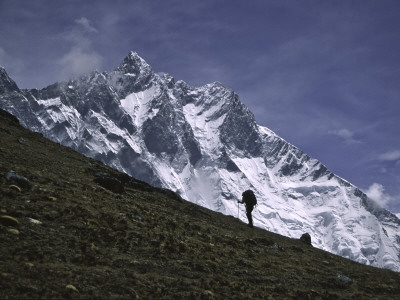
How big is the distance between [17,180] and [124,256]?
6.90 m

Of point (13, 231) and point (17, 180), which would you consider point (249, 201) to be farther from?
point (13, 231)

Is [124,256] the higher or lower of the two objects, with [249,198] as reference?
lower

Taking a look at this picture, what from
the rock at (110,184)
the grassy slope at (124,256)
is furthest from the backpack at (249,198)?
the rock at (110,184)

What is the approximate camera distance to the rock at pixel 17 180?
17516 mm

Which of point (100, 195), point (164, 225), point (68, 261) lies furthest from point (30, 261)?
point (100, 195)

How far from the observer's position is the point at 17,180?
17.7 m

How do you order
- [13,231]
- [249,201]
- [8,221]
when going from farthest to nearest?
[249,201] → [8,221] → [13,231]

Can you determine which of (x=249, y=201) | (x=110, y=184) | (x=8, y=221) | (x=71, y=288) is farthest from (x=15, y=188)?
(x=249, y=201)

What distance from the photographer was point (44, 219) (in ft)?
49.4

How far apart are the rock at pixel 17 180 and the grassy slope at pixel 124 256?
0.91ft

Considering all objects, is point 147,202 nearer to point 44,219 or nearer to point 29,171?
point 29,171

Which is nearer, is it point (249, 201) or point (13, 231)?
point (13, 231)

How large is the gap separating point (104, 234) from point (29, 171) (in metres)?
7.77

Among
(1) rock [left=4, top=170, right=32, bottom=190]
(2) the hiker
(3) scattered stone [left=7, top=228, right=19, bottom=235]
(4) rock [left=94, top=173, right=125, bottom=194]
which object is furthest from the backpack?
(3) scattered stone [left=7, top=228, right=19, bottom=235]
